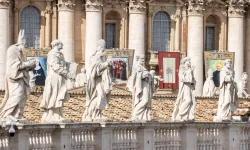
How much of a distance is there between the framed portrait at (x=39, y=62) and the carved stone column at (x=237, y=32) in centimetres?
1615

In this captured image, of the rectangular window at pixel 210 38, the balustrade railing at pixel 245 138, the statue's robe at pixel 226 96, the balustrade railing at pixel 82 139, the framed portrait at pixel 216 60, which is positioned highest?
the rectangular window at pixel 210 38

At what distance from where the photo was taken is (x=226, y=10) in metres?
95.4

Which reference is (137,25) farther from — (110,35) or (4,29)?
(4,29)

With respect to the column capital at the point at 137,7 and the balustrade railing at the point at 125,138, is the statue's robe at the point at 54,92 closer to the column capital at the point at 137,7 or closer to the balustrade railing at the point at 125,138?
the balustrade railing at the point at 125,138

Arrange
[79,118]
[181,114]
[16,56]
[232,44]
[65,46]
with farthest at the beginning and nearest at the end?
1. [232,44]
2. [65,46]
3. [79,118]
4. [181,114]
5. [16,56]

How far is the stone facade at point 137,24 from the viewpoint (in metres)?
88.6

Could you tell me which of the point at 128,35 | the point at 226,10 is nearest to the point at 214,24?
the point at 226,10

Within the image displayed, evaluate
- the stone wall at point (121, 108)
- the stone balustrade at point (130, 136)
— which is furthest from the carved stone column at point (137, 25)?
the stone balustrade at point (130, 136)

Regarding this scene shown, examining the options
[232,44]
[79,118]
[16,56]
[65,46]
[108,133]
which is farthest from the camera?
[232,44]

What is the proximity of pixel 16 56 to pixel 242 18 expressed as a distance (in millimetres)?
60144

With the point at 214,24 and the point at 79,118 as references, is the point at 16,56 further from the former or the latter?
the point at 214,24

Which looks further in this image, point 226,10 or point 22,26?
point 226,10

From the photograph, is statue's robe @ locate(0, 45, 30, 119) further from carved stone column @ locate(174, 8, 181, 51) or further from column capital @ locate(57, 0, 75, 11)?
carved stone column @ locate(174, 8, 181, 51)

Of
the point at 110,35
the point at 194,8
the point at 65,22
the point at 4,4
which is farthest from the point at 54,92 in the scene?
the point at 194,8
